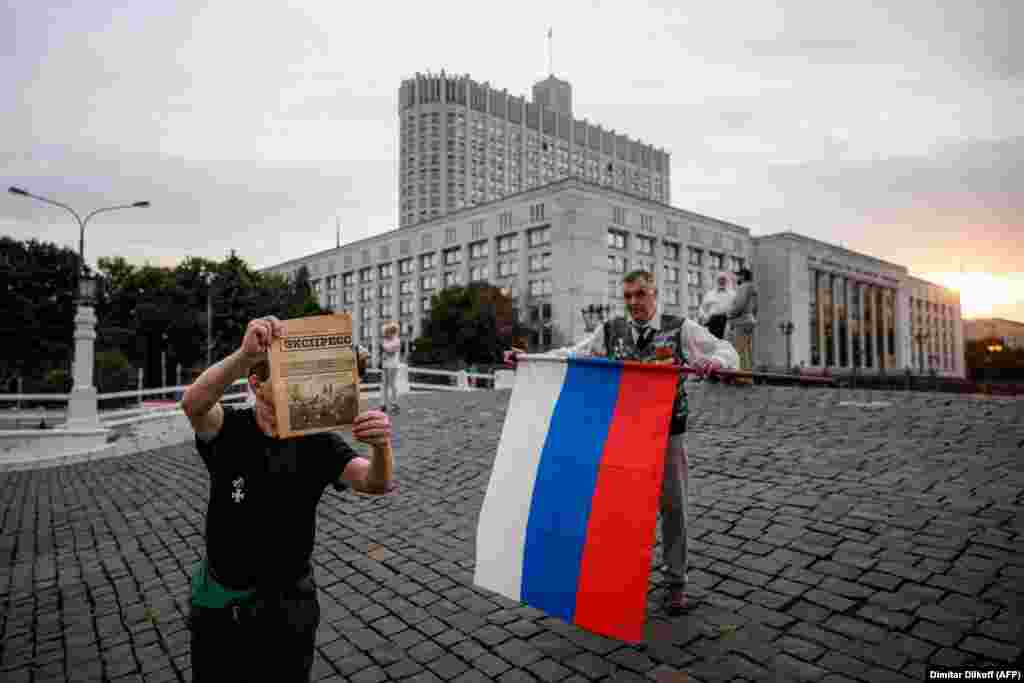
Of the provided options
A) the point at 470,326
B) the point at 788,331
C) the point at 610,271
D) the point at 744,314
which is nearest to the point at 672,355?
the point at 744,314

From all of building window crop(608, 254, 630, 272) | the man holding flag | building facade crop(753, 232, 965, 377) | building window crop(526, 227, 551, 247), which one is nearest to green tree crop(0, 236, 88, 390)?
building window crop(526, 227, 551, 247)

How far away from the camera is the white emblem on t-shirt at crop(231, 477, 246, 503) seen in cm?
224

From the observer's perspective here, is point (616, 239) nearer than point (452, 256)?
Yes

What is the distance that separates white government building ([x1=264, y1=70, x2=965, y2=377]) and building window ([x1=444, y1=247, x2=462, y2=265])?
0.49 feet

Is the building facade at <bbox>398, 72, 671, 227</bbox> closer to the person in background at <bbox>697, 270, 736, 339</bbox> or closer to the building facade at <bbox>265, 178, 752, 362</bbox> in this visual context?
the building facade at <bbox>265, 178, 752, 362</bbox>

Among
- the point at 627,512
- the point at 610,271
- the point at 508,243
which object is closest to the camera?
the point at 627,512

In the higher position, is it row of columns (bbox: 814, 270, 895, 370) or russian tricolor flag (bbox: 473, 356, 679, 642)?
row of columns (bbox: 814, 270, 895, 370)

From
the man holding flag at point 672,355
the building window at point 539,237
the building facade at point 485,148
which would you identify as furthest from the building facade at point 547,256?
the man holding flag at point 672,355

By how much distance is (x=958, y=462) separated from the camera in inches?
272

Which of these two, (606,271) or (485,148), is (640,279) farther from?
(485,148)

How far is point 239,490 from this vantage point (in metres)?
2.24

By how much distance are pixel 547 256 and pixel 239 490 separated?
232 ft

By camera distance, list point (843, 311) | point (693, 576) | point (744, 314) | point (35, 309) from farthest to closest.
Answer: point (843, 311)
point (35, 309)
point (744, 314)
point (693, 576)

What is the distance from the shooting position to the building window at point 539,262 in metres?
71.8
